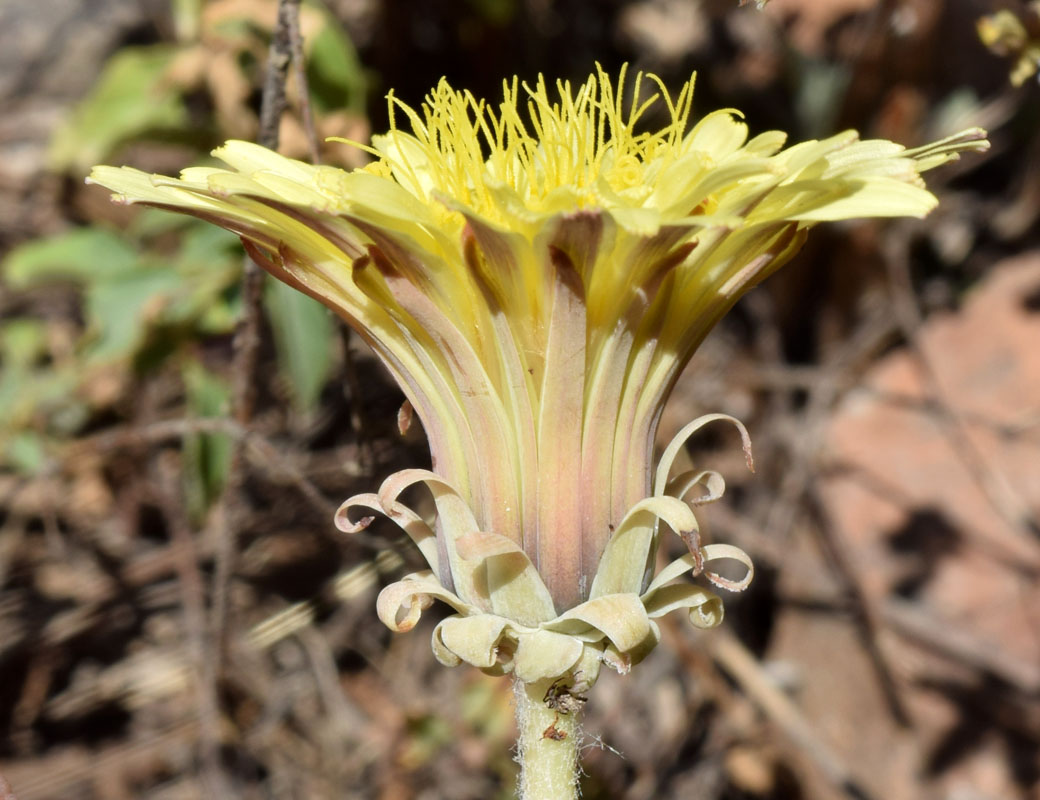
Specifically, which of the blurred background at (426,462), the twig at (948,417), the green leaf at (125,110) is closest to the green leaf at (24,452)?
the blurred background at (426,462)

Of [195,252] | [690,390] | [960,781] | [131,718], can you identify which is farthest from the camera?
[690,390]

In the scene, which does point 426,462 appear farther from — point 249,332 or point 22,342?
point 22,342

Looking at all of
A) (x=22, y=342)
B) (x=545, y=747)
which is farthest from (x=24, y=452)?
(x=545, y=747)

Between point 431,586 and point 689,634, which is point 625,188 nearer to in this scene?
point 431,586

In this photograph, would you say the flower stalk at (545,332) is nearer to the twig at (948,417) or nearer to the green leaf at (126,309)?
the green leaf at (126,309)

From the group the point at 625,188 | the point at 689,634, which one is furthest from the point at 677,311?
the point at 689,634

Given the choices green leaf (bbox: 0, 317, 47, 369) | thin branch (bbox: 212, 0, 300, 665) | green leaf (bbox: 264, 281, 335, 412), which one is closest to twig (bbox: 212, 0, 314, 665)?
thin branch (bbox: 212, 0, 300, 665)
